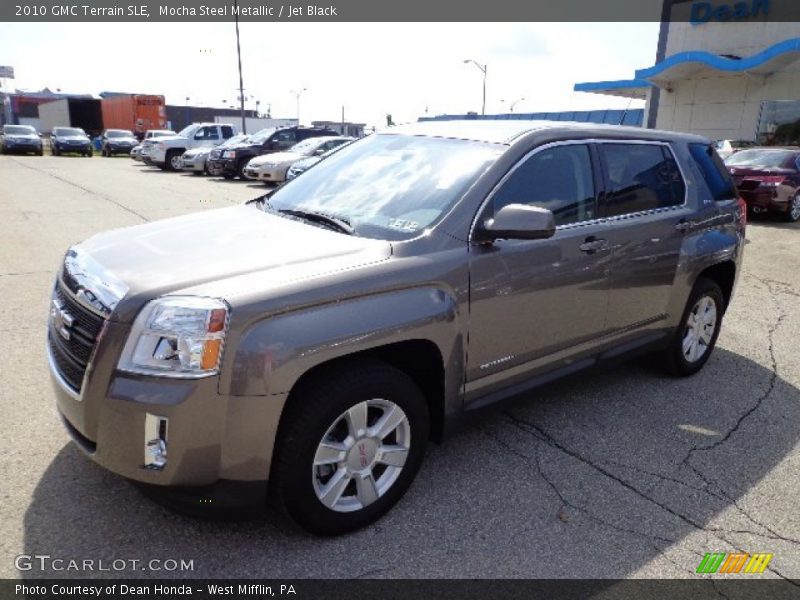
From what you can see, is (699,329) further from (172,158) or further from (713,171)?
(172,158)

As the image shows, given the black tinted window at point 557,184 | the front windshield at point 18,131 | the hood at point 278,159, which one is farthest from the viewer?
the front windshield at point 18,131

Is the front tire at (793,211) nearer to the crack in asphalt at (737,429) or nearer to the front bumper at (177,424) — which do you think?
the crack in asphalt at (737,429)

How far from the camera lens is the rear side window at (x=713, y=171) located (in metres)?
4.59

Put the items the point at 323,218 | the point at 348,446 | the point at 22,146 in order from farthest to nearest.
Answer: the point at 22,146
the point at 323,218
the point at 348,446

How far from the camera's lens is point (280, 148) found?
69.8ft

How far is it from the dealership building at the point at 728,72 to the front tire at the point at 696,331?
21134mm

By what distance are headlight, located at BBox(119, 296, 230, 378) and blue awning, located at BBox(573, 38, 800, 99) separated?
80.2ft

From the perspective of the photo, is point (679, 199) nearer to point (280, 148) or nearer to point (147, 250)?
point (147, 250)

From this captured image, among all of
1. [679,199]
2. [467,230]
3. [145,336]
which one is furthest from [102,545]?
[679,199]

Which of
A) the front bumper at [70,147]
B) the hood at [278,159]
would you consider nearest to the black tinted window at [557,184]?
the hood at [278,159]

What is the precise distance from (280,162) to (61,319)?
16.0 meters

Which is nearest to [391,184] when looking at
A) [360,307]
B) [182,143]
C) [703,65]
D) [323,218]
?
[323,218]

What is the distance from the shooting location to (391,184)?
340 centimetres

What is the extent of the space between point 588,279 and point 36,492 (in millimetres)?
3044
